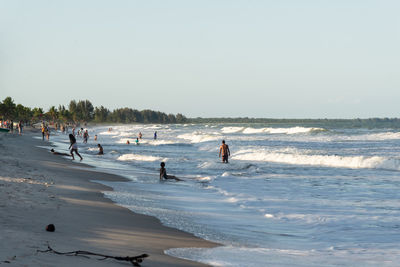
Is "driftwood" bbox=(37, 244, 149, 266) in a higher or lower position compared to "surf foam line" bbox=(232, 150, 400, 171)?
higher

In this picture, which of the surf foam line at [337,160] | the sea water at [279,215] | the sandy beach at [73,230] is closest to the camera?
the sandy beach at [73,230]

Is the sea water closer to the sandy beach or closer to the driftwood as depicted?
the sandy beach

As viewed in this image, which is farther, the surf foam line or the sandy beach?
the surf foam line

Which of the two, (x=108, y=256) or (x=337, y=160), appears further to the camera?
(x=337, y=160)

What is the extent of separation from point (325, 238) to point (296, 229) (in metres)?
0.90

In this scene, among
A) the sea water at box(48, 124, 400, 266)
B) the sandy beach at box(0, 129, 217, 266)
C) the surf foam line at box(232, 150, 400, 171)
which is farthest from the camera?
the surf foam line at box(232, 150, 400, 171)

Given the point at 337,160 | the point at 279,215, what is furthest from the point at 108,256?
the point at 337,160

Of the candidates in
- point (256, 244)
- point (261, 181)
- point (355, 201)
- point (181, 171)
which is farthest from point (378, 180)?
point (256, 244)

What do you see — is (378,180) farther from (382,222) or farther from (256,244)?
(256,244)

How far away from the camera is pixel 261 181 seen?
18750 millimetres

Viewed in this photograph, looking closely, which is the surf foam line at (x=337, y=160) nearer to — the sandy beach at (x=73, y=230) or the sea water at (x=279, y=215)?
the sea water at (x=279, y=215)

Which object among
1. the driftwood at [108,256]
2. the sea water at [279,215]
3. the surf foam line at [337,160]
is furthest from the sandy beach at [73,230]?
the surf foam line at [337,160]

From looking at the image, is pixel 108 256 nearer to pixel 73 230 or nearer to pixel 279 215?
pixel 73 230

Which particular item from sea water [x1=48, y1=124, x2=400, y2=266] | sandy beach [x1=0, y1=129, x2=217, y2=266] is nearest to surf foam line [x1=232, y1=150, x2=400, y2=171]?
sea water [x1=48, y1=124, x2=400, y2=266]
